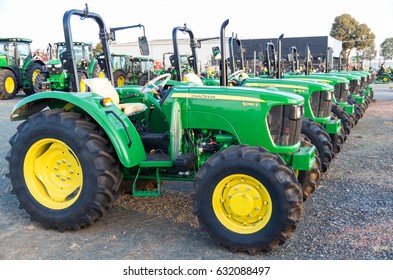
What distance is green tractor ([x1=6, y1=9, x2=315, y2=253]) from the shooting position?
3316mm

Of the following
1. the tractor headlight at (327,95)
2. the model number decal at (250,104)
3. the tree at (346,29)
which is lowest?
the tractor headlight at (327,95)

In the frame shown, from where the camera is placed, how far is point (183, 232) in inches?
153

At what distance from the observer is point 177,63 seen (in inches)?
229

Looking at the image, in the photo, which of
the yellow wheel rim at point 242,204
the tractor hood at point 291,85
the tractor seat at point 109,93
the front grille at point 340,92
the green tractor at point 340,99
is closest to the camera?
the yellow wheel rim at point 242,204

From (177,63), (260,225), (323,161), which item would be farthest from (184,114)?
(323,161)

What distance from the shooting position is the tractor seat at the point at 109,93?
14.0ft

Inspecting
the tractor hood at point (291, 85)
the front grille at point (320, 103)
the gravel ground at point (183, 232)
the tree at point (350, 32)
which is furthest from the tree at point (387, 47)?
the gravel ground at point (183, 232)

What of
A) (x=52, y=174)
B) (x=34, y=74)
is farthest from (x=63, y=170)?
(x=34, y=74)

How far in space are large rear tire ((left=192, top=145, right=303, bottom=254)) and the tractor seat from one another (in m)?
1.31

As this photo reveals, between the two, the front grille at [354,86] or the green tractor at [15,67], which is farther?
the green tractor at [15,67]

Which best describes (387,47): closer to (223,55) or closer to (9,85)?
(9,85)

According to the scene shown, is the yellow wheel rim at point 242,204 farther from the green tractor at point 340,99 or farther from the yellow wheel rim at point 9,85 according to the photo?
the yellow wheel rim at point 9,85

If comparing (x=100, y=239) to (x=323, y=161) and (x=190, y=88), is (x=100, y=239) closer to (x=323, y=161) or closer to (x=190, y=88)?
(x=190, y=88)

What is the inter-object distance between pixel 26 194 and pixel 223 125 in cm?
204
